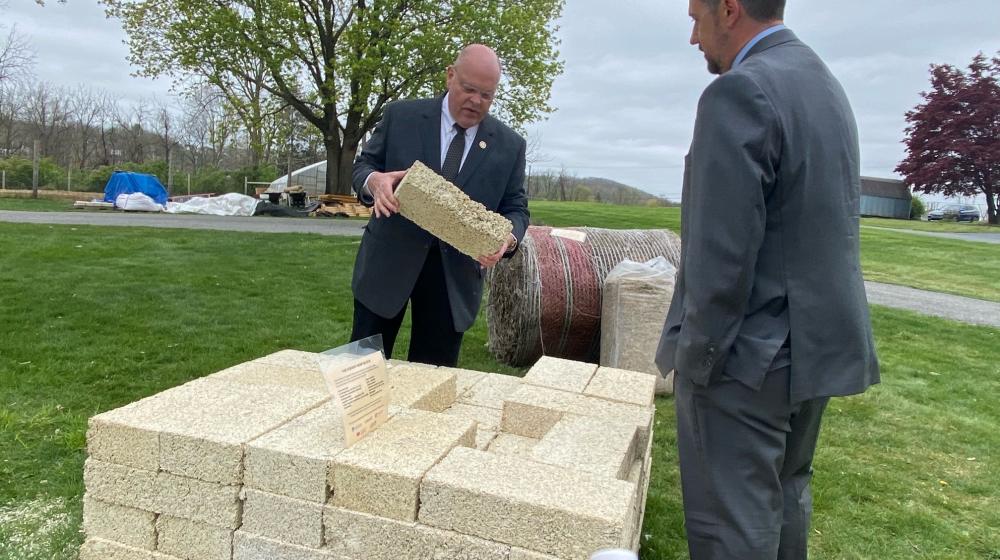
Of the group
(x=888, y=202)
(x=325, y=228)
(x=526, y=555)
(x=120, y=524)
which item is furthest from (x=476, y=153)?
(x=888, y=202)

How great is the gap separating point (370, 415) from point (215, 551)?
2.18 feet

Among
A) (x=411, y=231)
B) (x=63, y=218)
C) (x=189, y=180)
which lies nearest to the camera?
(x=411, y=231)

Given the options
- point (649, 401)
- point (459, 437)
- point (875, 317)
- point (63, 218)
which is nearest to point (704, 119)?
point (459, 437)

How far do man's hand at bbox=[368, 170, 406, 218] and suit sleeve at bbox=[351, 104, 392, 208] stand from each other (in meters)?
0.28

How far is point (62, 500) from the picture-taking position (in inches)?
122

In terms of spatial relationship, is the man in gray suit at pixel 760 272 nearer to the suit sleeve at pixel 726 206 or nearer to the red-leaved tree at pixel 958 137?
the suit sleeve at pixel 726 206

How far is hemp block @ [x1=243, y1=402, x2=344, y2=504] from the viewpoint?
2.10 metres

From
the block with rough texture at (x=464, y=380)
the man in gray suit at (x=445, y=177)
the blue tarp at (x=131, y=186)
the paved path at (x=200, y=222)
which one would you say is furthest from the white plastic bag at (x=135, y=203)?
the block with rough texture at (x=464, y=380)

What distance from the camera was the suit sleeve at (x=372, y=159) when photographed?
3.37 meters

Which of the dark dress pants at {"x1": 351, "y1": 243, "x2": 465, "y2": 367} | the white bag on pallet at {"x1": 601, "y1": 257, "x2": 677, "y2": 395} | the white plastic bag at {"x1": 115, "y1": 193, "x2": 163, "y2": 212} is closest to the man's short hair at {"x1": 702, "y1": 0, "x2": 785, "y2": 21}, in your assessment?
the dark dress pants at {"x1": 351, "y1": 243, "x2": 465, "y2": 367}

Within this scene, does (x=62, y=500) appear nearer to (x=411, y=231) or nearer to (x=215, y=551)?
(x=215, y=551)

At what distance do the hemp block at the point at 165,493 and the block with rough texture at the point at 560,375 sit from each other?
1454 mm

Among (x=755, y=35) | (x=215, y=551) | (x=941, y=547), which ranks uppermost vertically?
(x=755, y=35)

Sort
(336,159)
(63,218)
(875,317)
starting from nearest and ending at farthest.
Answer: (875,317)
(63,218)
(336,159)
